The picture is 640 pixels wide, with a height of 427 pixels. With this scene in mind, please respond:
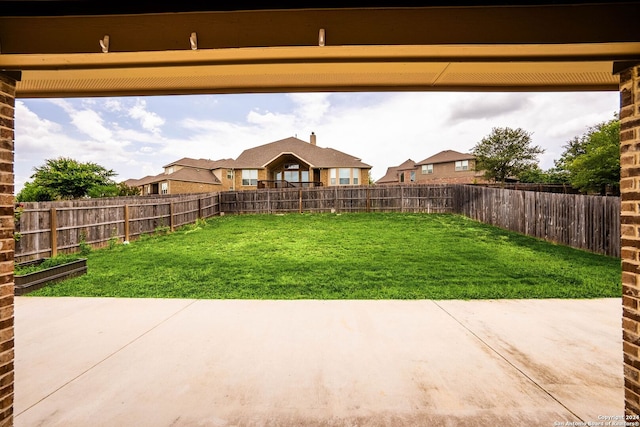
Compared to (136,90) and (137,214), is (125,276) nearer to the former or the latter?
(136,90)

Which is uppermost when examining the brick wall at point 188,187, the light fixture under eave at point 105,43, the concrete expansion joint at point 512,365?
the brick wall at point 188,187

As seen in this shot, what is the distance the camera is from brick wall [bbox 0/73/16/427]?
2051 millimetres

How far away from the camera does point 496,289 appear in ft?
18.8

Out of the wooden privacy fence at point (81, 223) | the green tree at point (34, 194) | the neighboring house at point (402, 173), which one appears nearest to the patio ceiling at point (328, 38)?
the wooden privacy fence at point (81, 223)

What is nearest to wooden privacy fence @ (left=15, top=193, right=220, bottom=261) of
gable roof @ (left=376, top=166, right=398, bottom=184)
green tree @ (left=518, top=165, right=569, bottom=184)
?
green tree @ (left=518, top=165, right=569, bottom=184)

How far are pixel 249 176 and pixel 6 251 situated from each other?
3178 cm

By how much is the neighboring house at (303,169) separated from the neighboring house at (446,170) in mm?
16044

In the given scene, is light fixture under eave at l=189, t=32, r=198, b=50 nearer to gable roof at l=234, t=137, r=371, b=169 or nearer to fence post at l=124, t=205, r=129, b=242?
fence post at l=124, t=205, r=129, b=242

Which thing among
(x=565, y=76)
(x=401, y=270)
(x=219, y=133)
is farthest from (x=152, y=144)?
(x=565, y=76)

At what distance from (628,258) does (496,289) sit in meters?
4.05

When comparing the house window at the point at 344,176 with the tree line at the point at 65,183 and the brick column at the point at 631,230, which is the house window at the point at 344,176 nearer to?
the tree line at the point at 65,183

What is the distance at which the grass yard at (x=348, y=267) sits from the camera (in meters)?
5.73

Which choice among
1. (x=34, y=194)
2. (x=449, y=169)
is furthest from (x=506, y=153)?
(x=34, y=194)

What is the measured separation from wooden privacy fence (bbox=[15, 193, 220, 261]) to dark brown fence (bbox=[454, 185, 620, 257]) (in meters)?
15.4
